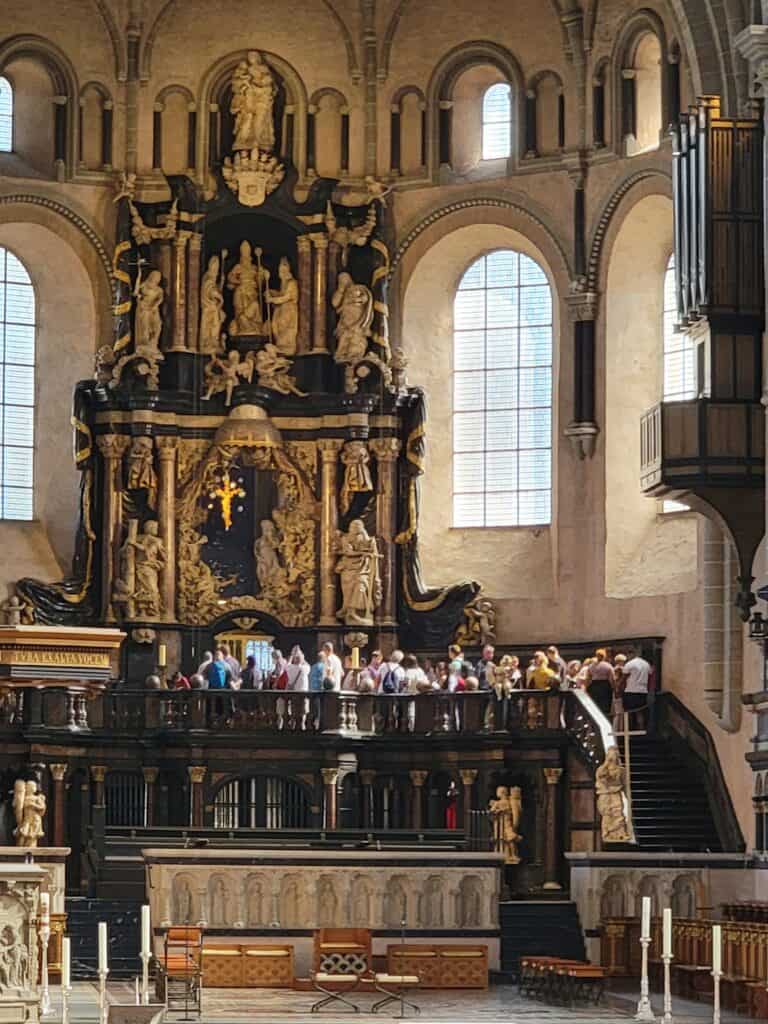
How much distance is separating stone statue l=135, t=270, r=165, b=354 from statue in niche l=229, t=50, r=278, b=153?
2.90 meters

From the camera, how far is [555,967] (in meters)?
28.9

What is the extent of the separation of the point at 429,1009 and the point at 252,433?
708 inches

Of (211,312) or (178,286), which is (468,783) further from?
(178,286)

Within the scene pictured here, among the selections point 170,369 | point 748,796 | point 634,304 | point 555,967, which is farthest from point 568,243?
point 555,967

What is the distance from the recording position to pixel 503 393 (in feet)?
151

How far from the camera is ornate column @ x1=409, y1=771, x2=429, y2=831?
41312 mm

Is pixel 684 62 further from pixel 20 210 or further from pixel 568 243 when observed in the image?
pixel 20 210

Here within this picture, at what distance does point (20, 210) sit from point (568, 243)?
31.2ft

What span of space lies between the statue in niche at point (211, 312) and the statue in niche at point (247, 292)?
26cm

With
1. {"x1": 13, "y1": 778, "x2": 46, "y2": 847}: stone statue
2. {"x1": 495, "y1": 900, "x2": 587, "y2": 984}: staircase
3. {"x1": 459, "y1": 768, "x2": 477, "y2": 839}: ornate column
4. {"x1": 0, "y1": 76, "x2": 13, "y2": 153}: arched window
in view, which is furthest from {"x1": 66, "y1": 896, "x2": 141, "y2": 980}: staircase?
{"x1": 0, "y1": 76, "x2": 13, "y2": 153}: arched window

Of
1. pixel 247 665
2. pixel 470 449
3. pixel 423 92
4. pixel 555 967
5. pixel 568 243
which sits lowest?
pixel 555 967

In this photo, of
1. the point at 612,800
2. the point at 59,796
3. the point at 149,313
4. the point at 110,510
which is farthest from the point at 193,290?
the point at 612,800

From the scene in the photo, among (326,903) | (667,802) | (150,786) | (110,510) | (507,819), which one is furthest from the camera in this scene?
(110,510)

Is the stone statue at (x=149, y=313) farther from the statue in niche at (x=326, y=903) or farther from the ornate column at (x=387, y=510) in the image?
the statue in niche at (x=326, y=903)
